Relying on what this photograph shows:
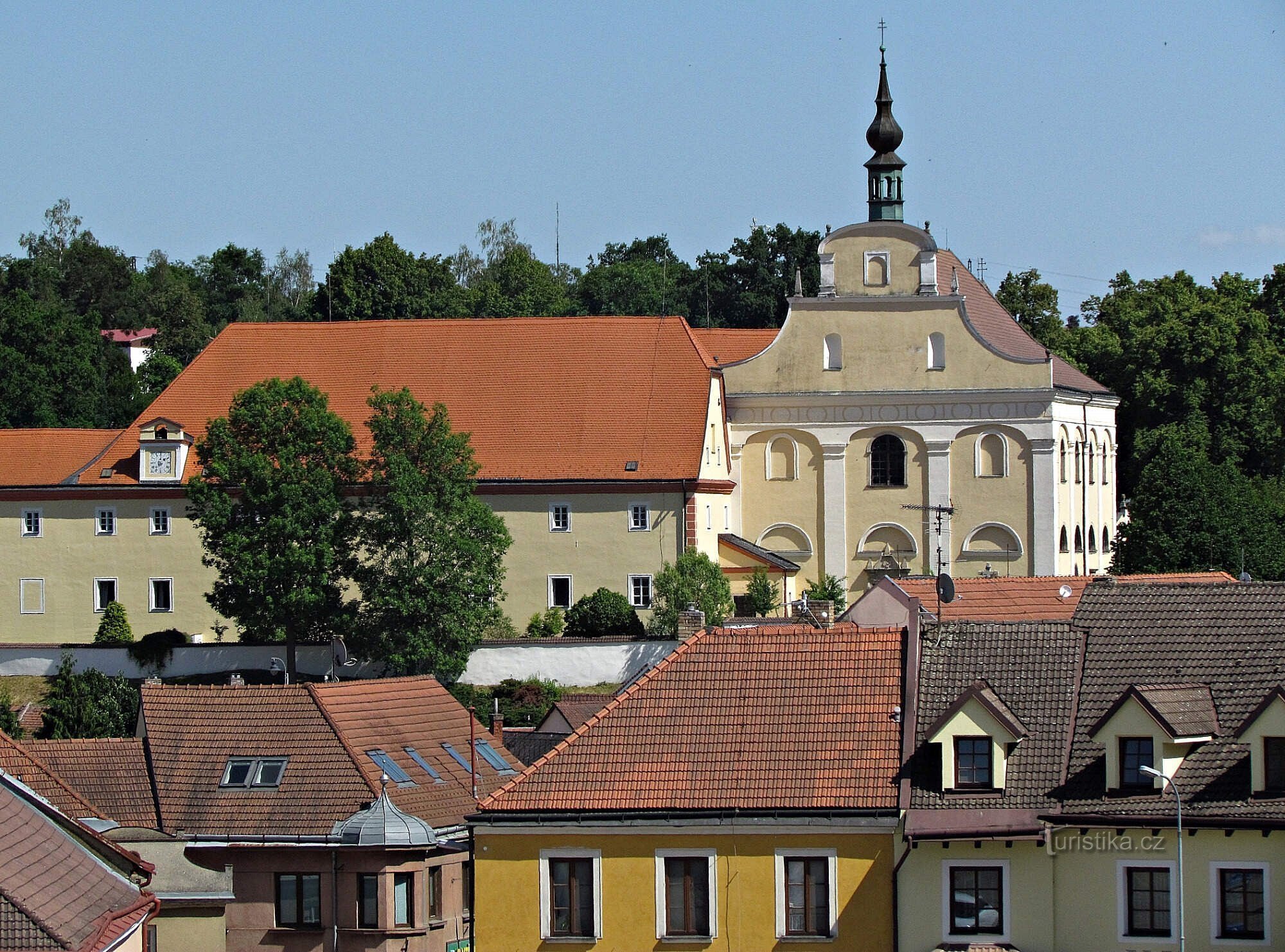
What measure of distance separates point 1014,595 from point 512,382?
27.2m

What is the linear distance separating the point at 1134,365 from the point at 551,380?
27263 millimetres

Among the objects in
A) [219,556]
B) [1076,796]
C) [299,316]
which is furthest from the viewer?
[299,316]

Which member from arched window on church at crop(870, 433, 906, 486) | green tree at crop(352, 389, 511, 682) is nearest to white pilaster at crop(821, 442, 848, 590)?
arched window on church at crop(870, 433, 906, 486)

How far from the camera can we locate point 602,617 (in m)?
61.2

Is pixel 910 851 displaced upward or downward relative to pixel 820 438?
downward

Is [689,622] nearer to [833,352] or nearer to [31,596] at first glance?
[833,352]

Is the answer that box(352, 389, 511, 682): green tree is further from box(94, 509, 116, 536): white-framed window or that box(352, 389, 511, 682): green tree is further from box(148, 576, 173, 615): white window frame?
box(94, 509, 116, 536): white-framed window

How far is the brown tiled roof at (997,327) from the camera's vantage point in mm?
73250

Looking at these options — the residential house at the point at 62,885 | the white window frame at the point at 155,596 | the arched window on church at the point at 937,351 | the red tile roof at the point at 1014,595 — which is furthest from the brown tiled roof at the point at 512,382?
the residential house at the point at 62,885

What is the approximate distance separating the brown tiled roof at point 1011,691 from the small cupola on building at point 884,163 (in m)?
46.5

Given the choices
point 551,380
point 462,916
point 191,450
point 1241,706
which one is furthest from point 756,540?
point 1241,706

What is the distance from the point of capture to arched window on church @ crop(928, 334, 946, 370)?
70125mm

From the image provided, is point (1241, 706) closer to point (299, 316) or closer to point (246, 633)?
point (246, 633)

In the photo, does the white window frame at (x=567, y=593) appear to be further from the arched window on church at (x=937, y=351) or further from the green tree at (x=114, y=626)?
the arched window on church at (x=937, y=351)
